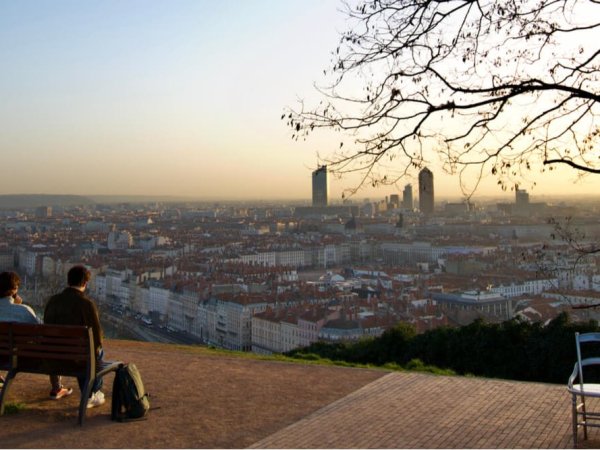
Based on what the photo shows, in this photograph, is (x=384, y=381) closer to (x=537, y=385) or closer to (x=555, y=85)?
(x=537, y=385)

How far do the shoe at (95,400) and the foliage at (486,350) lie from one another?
3874 millimetres

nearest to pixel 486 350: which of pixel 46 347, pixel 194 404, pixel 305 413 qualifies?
pixel 305 413

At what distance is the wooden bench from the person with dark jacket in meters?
0.20

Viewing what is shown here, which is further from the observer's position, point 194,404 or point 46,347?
point 194,404

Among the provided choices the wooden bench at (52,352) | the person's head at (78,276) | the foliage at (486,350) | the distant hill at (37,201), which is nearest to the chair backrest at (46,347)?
the wooden bench at (52,352)

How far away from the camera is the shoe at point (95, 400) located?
5.29 metres

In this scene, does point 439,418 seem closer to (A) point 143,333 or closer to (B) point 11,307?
(B) point 11,307

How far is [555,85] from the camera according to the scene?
5.50 m

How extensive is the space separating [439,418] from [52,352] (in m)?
2.77

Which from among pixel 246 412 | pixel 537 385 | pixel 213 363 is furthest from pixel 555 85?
pixel 213 363

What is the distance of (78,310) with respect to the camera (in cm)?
526

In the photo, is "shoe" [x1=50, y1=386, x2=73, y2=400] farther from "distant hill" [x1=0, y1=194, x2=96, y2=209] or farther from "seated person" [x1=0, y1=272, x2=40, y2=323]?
"distant hill" [x1=0, y1=194, x2=96, y2=209]

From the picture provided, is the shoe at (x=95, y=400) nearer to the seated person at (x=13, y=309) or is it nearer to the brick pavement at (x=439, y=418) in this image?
the seated person at (x=13, y=309)

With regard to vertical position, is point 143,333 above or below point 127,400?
below
